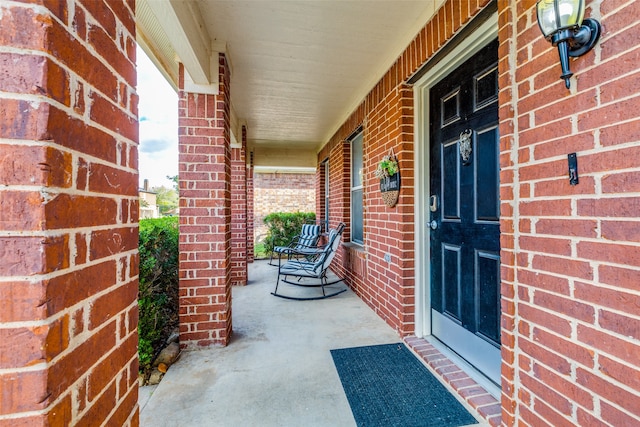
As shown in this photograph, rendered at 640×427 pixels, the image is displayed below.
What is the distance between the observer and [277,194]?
27.7 feet

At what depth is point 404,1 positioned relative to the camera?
1962mm

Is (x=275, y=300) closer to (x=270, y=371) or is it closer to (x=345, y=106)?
(x=270, y=371)

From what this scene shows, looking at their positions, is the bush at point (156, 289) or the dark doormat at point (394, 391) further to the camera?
the bush at point (156, 289)

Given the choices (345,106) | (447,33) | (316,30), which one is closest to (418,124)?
(447,33)

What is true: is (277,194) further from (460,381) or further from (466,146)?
(460,381)

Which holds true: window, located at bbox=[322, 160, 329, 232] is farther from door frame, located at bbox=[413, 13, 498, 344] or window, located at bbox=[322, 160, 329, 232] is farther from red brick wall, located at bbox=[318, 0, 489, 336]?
door frame, located at bbox=[413, 13, 498, 344]

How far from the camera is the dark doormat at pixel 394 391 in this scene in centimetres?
157

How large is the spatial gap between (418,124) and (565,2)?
144cm

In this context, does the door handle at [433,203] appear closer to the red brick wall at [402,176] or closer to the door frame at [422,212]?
the door frame at [422,212]

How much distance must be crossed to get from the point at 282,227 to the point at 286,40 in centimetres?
506

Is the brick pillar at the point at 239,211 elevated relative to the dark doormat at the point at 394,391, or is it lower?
elevated

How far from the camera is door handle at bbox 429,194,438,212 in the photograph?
2.31 meters

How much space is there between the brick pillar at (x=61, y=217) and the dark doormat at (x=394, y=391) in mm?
1308

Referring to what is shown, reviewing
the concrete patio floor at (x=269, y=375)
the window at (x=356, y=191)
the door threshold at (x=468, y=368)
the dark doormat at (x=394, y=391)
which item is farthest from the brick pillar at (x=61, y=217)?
the window at (x=356, y=191)
